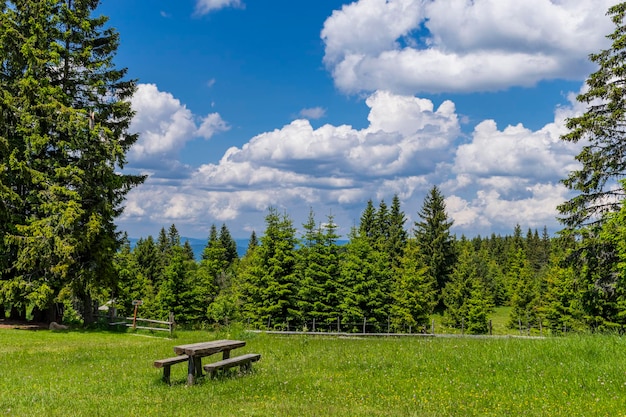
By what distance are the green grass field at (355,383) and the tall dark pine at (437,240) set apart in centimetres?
5073

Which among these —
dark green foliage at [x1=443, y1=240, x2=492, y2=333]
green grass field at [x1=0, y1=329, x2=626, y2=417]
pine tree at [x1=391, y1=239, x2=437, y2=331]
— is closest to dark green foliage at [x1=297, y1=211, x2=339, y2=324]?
pine tree at [x1=391, y1=239, x2=437, y2=331]

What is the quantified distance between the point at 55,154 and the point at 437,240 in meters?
49.9

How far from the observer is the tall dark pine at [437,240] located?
213 feet

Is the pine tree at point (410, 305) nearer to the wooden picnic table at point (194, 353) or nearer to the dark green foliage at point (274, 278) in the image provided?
the dark green foliage at point (274, 278)

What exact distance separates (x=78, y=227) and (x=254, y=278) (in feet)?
56.0

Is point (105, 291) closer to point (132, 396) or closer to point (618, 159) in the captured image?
point (132, 396)

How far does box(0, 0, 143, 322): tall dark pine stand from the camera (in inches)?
939

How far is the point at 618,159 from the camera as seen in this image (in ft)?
77.2

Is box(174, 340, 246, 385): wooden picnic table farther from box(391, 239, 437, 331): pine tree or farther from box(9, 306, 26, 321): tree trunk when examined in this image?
box(391, 239, 437, 331): pine tree

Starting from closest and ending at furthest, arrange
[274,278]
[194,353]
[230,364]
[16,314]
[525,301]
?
[194,353] < [230,364] < [16,314] < [274,278] < [525,301]

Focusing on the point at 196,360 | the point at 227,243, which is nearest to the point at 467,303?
the point at 196,360

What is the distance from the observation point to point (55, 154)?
26.3 metres

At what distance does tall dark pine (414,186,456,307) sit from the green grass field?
Answer: 50.7 metres

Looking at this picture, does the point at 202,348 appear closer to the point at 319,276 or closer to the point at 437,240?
the point at 319,276
